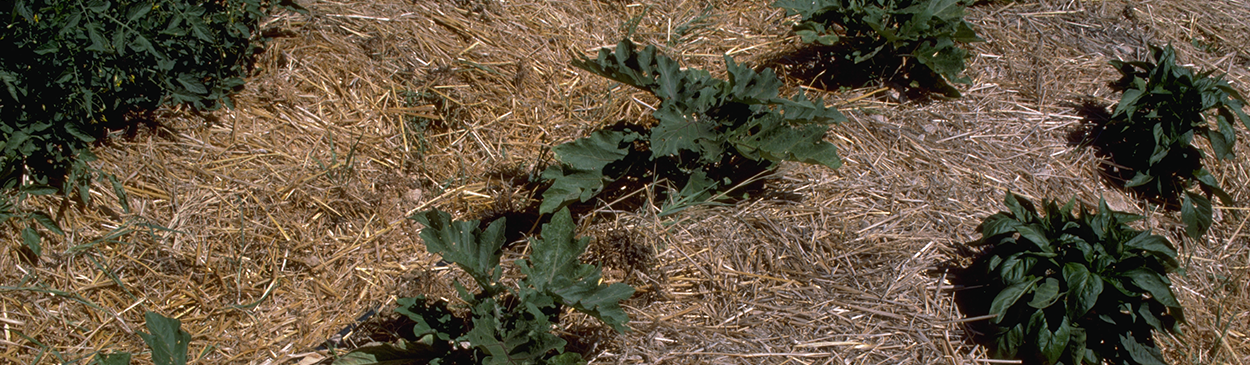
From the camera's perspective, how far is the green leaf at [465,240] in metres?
2.41

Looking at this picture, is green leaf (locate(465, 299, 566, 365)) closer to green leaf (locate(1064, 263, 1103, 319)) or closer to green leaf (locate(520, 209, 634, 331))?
green leaf (locate(520, 209, 634, 331))

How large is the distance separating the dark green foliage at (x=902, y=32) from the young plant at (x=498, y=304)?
180cm

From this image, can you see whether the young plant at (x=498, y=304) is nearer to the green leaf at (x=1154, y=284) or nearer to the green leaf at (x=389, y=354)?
the green leaf at (x=389, y=354)

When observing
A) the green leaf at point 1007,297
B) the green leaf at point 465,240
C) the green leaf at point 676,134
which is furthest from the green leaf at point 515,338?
the green leaf at point 1007,297

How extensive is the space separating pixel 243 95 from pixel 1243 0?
532cm

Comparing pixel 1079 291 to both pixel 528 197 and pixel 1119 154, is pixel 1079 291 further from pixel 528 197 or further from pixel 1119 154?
pixel 528 197

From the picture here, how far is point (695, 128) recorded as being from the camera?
9.25 feet

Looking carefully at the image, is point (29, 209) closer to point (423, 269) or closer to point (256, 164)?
point (256, 164)

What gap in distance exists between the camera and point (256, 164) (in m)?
3.29

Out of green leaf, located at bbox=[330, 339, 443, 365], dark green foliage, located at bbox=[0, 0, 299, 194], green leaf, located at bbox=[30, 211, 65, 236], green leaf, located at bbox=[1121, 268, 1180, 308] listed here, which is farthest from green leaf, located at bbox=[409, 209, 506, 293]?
green leaf, located at bbox=[1121, 268, 1180, 308]

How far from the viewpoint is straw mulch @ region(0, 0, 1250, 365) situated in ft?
9.09

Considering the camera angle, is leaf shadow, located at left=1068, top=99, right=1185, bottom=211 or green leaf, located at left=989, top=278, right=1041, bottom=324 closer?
green leaf, located at left=989, top=278, right=1041, bottom=324

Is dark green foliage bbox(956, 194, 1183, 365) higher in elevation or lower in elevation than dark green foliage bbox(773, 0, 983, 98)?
lower

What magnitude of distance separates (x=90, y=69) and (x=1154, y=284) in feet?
12.0
